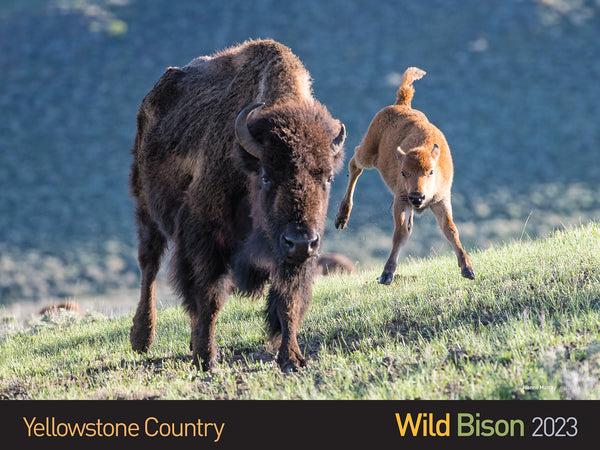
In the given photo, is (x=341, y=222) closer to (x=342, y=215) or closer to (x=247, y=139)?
(x=342, y=215)

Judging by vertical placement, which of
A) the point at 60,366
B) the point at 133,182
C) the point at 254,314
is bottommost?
the point at 60,366

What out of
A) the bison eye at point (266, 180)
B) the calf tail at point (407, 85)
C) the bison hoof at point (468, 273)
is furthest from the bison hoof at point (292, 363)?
the calf tail at point (407, 85)

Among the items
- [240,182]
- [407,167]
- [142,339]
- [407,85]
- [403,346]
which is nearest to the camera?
[403,346]

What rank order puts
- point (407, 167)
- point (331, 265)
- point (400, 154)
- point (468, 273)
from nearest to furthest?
1. point (468, 273)
2. point (407, 167)
3. point (400, 154)
4. point (331, 265)

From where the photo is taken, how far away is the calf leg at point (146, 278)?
7.04 metres

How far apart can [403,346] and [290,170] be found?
1.55 m

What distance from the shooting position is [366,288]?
724cm

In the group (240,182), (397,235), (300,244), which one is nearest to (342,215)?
(397,235)

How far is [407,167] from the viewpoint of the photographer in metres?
5.89

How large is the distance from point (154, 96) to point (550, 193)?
92.9 ft

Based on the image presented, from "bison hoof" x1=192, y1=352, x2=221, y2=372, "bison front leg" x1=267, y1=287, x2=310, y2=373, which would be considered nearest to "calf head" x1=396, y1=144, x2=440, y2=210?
"bison front leg" x1=267, y1=287, x2=310, y2=373

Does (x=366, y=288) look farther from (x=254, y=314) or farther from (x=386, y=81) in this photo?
(x=386, y=81)

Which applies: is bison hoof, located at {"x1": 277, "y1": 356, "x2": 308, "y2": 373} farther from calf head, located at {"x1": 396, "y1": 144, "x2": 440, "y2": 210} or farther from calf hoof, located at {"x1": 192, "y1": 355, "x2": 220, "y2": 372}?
calf head, located at {"x1": 396, "y1": 144, "x2": 440, "y2": 210}

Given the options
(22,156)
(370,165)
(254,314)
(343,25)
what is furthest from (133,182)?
(343,25)
